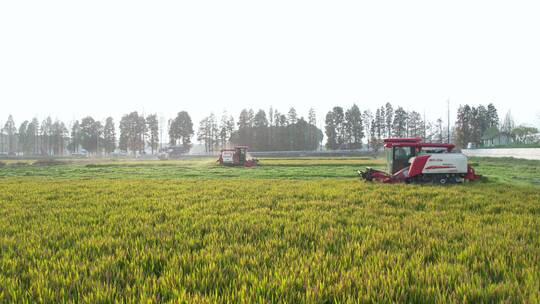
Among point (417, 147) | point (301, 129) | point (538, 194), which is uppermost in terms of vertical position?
point (301, 129)

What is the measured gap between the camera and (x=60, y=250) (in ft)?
13.1

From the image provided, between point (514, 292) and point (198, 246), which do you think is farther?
point (198, 246)

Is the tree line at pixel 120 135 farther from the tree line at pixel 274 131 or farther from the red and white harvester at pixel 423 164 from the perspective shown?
the red and white harvester at pixel 423 164

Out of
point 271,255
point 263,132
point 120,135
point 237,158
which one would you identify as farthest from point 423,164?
point 120,135

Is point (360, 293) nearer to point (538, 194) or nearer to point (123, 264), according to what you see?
point (123, 264)

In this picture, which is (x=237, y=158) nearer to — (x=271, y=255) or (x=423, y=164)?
(x=423, y=164)

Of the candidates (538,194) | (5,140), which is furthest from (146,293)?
(5,140)

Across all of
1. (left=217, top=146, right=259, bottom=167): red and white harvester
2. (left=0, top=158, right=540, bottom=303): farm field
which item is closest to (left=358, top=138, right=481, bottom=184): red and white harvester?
(left=0, top=158, right=540, bottom=303): farm field

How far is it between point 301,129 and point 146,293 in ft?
269

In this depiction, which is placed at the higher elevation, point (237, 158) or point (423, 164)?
point (423, 164)

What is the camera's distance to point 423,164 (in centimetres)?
1223

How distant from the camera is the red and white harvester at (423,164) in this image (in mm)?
12281

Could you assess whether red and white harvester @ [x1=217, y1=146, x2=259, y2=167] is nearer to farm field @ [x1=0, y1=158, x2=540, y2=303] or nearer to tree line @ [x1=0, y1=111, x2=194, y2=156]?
farm field @ [x1=0, y1=158, x2=540, y2=303]

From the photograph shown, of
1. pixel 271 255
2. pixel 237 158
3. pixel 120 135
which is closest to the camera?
pixel 271 255
